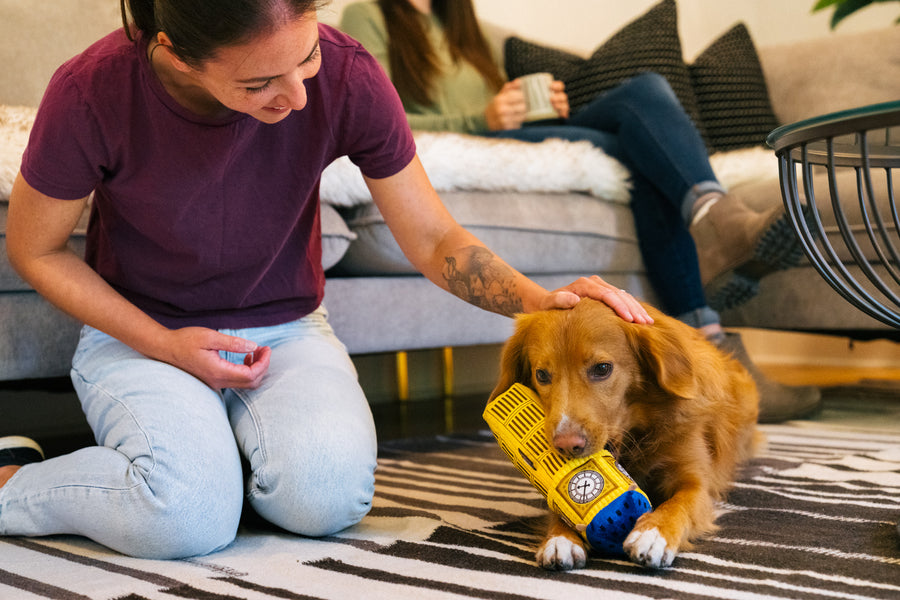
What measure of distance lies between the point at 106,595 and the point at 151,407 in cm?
33

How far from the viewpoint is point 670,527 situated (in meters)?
1.19

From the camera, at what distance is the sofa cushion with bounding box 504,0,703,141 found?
10.8ft

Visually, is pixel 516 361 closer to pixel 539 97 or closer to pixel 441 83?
pixel 539 97

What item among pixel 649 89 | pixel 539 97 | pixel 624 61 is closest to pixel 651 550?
pixel 539 97

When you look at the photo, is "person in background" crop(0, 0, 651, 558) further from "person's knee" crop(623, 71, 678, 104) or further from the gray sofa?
"person's knee" crop(623, 71, 678, 104)

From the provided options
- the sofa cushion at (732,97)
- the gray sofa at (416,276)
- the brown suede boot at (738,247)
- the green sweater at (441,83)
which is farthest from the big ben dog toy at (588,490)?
the sofa cushion at (732,97)

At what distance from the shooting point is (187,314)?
152 centimetres

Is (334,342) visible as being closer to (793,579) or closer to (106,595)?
(106,595)

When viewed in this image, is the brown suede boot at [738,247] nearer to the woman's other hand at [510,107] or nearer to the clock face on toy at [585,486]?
the woman's other hand at [510,107]

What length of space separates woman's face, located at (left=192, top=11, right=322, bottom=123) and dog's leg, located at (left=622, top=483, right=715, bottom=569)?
31.9 inches

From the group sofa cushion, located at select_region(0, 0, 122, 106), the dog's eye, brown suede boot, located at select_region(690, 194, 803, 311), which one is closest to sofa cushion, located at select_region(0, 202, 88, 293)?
sofa cushion, located at select_region(0, 0, 122, 106)

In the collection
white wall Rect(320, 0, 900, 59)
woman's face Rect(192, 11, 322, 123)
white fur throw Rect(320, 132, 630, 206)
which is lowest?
white fur throw Rect(320, 132, 630, 206)

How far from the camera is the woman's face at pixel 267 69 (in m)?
1.11

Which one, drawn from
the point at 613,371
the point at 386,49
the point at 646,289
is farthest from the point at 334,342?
the point at 386,49
